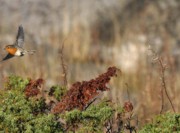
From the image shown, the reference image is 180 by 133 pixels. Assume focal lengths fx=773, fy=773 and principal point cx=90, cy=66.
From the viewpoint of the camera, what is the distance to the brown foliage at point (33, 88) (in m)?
5.96

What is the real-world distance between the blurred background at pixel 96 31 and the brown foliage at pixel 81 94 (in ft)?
22.7

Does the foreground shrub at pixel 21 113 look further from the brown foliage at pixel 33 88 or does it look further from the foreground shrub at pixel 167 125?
the foreground shrub at pixel 167 125

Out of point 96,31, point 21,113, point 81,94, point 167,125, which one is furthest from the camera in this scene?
point 96,31

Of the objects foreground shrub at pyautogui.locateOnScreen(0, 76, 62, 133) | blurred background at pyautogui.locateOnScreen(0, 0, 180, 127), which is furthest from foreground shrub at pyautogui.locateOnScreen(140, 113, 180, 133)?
blurred background at pyautogui.locateOnScreen(0, 0, 180, 127)

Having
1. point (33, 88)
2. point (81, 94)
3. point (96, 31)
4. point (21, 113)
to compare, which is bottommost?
point (21, 113)

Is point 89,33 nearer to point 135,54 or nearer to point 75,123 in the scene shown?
point 135,54

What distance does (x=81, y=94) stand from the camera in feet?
18.6

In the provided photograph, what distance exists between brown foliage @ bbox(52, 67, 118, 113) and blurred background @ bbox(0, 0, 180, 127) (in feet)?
22.7

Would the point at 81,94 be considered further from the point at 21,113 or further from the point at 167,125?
the point at 167,125

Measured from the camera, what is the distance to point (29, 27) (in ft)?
45.4

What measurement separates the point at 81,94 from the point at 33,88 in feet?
1.71

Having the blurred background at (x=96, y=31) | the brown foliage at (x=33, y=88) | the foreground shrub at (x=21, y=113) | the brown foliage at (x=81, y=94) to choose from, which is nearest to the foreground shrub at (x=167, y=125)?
the brown foliage at (x=81, y=94)

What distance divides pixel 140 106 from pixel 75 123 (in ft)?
16.4

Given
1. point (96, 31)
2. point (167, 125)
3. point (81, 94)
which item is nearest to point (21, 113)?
point (81, 94)
